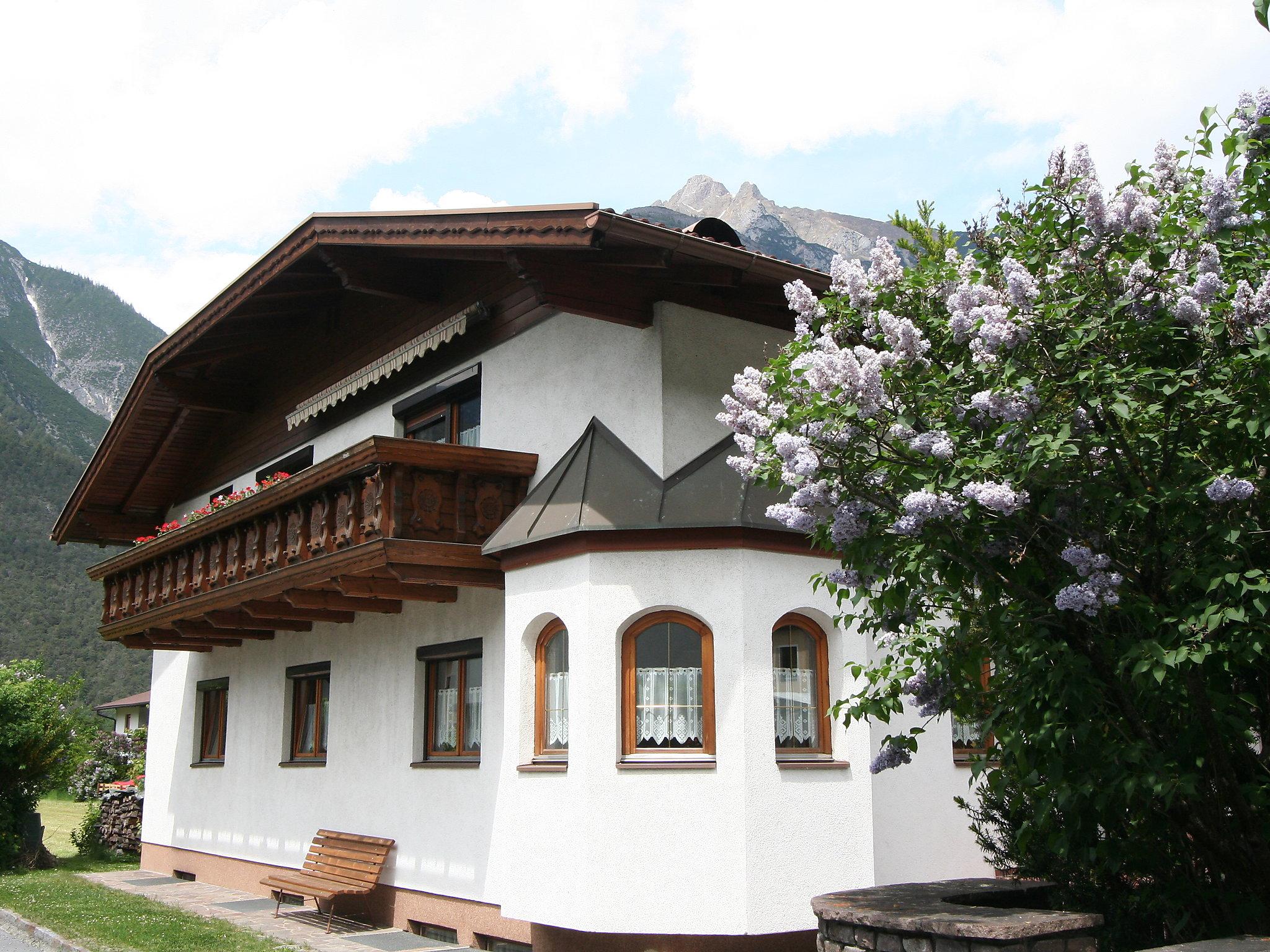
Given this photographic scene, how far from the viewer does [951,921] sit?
5863 mm

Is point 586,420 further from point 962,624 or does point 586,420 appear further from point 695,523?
point 962,624

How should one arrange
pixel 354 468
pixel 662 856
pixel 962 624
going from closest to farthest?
pixel 962 624, pixel 662 856, pixel 354 468

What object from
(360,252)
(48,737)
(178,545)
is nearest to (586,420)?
(360,252)

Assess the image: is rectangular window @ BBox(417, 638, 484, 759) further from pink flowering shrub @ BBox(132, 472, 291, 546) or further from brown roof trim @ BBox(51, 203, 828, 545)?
brown roof trim @ BBox(51, 203, 828, 545)

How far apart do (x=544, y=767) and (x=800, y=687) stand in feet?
6.84

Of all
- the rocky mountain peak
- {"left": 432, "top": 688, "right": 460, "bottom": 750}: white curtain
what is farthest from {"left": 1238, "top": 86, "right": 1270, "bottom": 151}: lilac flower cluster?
the rocky mountain peak

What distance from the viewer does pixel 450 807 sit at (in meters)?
11.5

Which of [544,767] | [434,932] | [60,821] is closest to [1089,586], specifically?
[544,767]

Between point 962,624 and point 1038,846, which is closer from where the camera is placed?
point 962,624

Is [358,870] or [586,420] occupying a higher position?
[586,420]

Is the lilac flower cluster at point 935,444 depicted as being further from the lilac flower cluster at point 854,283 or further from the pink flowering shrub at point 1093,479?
the lilac flower cluster at point 854,283

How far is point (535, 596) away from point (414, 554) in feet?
3.71

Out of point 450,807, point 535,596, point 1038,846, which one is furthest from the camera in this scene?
point 450,807

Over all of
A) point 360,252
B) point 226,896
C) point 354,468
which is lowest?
point 226,896
